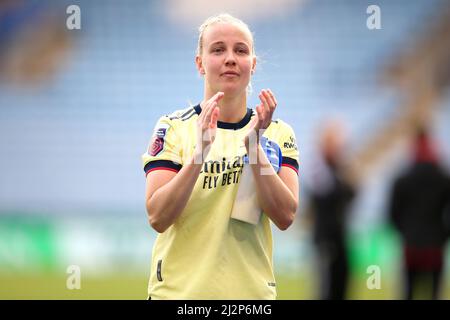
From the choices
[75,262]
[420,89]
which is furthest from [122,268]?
[420,89]

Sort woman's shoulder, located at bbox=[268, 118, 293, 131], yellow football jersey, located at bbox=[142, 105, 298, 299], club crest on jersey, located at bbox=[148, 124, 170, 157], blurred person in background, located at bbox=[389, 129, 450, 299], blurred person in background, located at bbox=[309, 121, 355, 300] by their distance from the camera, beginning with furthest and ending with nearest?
blurred person in background, located at bbox=[309, 121, 355, 300] < blurred person in background, located at bbox=[389, 129, 450, 299] < woman's shoulder, located at bbox=[268, 118, 293, 131] < club crest on jersey, located at bbox=[148, 124, 170, 157] < yellow football jersey, located at bbox=[142, 105, 298, 299]

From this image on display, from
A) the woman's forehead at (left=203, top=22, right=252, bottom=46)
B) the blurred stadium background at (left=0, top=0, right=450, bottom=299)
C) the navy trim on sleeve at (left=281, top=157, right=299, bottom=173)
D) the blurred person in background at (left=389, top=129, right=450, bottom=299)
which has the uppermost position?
the blurred stadium background at (left=0, top=0, right=450, bottom=299)

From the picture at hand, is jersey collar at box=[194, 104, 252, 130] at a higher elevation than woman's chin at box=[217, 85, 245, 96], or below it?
below

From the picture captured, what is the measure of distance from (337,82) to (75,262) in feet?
19.5

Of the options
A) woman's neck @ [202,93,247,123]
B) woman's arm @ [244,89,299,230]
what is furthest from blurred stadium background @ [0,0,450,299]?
woman's arm @ [244,89,299,230]

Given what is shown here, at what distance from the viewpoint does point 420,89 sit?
15188 mm

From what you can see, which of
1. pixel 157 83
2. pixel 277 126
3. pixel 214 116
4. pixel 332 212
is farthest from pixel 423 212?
pixel 157 83

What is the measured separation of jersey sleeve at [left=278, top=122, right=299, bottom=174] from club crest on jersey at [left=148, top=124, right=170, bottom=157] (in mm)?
424

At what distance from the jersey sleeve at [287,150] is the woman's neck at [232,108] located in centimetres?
17

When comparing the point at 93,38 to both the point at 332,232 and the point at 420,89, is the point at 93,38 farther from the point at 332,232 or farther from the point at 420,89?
the point at 332,232

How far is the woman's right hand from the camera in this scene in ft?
9.32

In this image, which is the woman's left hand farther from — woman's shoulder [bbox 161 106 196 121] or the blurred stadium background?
the blurred stadium background

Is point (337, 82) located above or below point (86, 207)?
above
